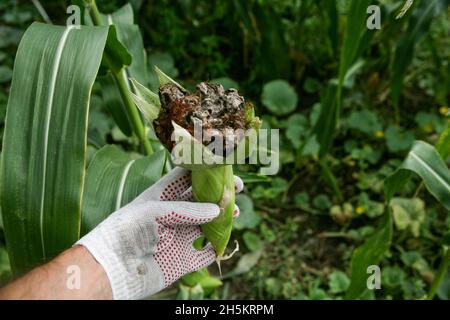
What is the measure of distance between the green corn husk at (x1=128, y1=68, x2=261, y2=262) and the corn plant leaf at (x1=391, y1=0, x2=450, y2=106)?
1353 millimetres

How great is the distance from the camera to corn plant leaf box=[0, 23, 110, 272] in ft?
3.89

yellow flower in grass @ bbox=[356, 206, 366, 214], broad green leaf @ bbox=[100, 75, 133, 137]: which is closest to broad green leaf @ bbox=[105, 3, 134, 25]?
broad green leaf @ bbox=[100, 75, 133, 137]

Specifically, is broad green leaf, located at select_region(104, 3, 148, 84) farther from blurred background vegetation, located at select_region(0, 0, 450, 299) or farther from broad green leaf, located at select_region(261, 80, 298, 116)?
broad green leaf, located at select_region(261, 80, 298, 116)

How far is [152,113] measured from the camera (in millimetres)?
1136

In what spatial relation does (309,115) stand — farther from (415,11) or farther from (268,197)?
(415,11)

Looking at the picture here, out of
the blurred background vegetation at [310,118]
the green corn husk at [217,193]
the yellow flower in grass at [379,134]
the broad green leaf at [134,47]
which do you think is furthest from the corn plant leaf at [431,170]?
the yellow flower in grass at [379,134]

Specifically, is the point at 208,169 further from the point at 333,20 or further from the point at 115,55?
the point at 333,20

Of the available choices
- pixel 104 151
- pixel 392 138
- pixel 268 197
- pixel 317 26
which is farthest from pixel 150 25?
pixel 104 151

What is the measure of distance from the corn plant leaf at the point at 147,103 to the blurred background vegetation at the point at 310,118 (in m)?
0.88

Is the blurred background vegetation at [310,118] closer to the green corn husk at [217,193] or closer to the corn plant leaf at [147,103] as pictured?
the green corn husk at [217,193]

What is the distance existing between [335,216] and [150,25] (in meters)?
1.67

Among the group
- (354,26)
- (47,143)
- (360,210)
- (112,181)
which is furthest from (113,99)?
(360,210)

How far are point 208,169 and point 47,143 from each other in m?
0.38

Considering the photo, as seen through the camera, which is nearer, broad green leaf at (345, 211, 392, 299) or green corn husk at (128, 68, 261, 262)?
green corn husk at (128, 68, 261, 262)
